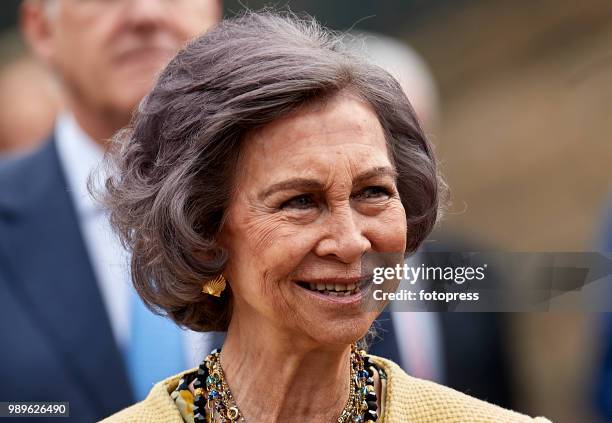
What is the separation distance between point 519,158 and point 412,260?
594cm

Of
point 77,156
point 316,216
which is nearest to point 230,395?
point 316,216

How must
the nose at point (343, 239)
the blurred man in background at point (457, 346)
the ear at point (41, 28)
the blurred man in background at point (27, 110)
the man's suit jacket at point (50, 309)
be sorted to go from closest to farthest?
the nose at point (343, 239)
the man's suit jacket at point (50, 309)
the blurred man in background at point (457, 346)
the ear at point (41, 28)
the blurred man in background at point (27, 110)

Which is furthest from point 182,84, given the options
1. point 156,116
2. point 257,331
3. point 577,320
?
point 577,320

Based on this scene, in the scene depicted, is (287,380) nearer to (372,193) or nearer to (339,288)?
(339,288)

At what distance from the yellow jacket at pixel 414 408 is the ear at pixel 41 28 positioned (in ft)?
7.83

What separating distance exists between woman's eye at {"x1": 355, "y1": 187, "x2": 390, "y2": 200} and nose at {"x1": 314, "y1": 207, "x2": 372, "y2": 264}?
0.06 meters

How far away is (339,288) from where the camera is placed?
11.3 ft

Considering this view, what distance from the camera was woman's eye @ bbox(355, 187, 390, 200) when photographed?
138 inches

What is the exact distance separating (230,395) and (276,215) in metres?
0.54

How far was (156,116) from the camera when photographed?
3.68 meters

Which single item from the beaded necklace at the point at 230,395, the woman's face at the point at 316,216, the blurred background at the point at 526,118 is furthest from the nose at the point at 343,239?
the blurred background at the point at 526,118

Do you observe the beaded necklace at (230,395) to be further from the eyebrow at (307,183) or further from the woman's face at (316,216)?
the eyebrow at (307,183)

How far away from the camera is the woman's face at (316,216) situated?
3416 millimetres

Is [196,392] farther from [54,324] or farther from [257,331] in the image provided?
[54,324]
